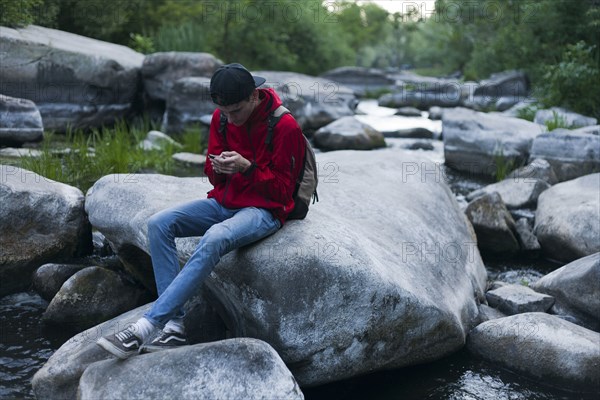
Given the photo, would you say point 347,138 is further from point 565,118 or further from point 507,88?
point 507,88

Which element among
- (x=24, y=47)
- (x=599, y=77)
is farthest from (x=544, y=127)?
(x=24, y=47)

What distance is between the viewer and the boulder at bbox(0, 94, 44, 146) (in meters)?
10.0

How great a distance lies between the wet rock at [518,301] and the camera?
5.83m

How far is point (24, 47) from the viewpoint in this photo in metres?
12.6

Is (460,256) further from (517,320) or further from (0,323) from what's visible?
(0,323)

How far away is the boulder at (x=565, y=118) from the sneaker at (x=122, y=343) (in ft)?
34.8

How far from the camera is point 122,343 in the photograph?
12.1 ft

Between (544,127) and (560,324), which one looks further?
(544,127)

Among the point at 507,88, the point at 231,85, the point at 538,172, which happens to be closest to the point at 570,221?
the point at 538,172

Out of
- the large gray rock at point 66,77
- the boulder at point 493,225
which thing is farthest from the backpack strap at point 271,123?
the large gray rock at point 66,77

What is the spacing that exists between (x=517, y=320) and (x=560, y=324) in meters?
0.30

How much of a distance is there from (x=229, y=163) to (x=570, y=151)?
26.4 feet

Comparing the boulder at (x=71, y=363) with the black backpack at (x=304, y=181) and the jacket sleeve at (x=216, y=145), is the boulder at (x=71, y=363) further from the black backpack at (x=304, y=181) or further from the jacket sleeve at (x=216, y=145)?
the black backpack at (x=304, y=181)

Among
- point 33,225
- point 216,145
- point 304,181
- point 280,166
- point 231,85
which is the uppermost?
point 231,85
